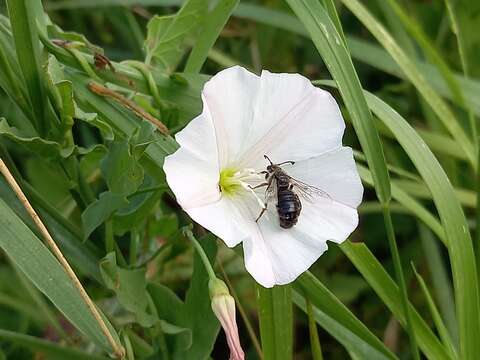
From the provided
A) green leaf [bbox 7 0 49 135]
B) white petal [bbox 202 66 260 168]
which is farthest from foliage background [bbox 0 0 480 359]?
white petal [bbox 202 66 260 168]

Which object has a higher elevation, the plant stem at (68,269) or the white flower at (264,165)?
the white flower at (264,165)

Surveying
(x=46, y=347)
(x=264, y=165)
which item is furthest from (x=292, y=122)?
(x=46, y=347)

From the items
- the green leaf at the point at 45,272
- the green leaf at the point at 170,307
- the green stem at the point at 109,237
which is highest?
the green leaf at the point at 45,272

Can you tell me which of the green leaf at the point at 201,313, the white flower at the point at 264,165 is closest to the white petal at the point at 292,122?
the white flower at the point at 264,165

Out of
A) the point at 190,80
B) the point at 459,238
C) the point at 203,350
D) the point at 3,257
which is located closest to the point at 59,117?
the point at 190,80

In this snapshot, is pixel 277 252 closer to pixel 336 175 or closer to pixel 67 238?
pixel 336 175

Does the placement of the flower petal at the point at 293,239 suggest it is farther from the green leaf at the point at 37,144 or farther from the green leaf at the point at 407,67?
the green leaf at the point at 407,67

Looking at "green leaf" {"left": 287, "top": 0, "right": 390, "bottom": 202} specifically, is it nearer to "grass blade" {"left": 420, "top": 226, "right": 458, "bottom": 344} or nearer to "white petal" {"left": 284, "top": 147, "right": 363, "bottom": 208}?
"white petal" {"left": 284, "top": 147, "right": 363, "bottom": 208}
